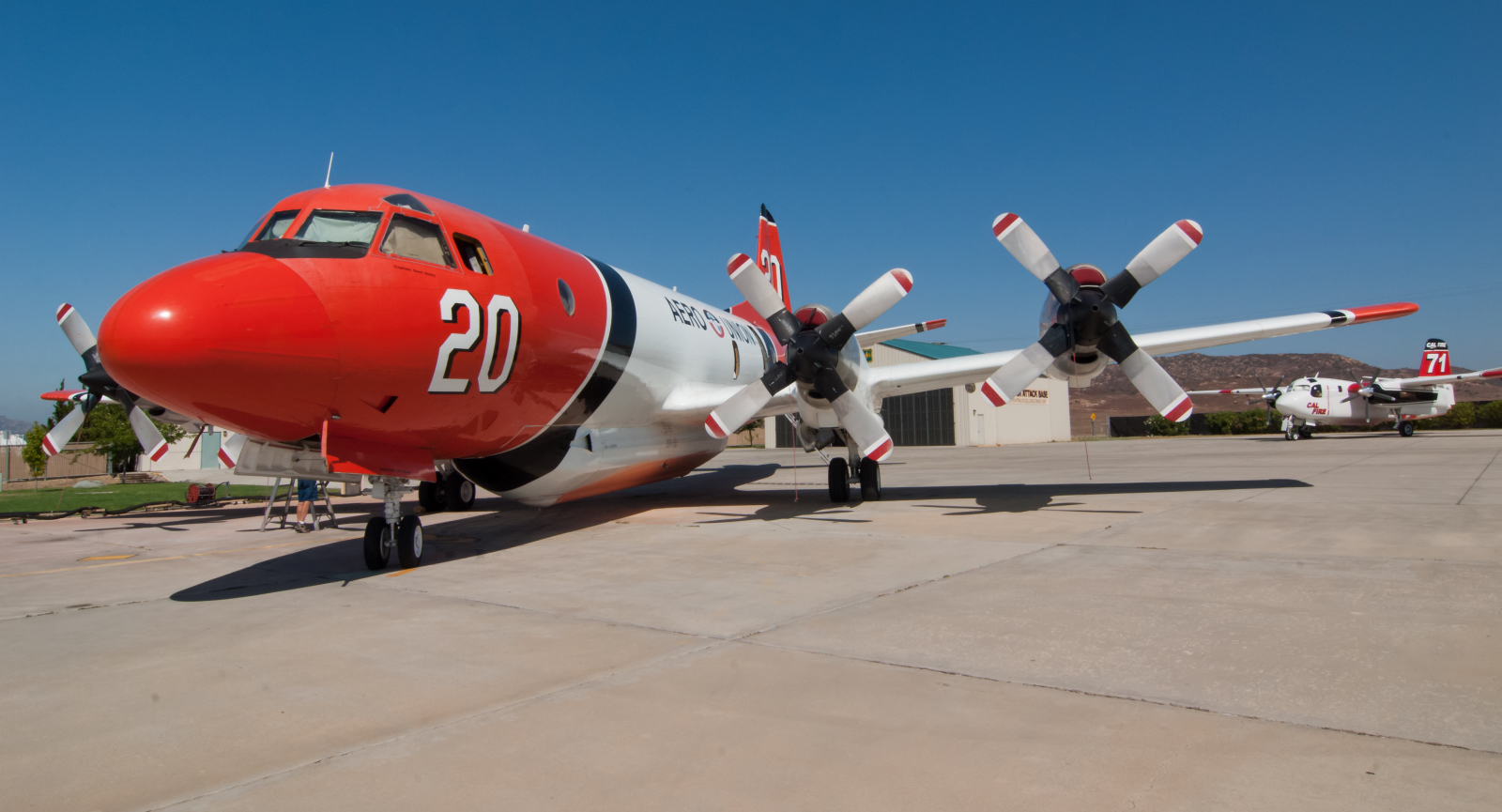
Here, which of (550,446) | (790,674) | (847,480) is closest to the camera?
(790,674)

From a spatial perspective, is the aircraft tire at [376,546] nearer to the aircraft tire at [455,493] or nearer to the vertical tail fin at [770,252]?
the aircraft tire at [455,493]

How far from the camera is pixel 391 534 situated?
28.1 feet

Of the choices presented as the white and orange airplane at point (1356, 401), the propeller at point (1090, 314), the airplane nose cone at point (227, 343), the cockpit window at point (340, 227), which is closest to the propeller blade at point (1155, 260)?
the propeller at point (1090, 314)

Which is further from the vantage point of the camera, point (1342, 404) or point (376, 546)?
point (1342, 404)

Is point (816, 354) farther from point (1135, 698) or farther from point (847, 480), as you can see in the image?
→ point (1135, 698)

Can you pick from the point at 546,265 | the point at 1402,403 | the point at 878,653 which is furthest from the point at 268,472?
the point at 1402,403

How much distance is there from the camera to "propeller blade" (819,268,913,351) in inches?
456

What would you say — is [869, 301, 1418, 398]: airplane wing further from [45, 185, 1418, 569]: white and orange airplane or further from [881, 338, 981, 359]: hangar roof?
[881, 338, 981, 359]: hangar roof

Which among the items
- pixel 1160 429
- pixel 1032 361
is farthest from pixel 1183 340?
pixel 1160 429

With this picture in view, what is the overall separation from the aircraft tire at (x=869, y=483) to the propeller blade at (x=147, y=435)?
12.3m

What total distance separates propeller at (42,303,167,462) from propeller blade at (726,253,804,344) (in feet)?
34.3

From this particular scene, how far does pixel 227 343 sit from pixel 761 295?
7314 millimetres

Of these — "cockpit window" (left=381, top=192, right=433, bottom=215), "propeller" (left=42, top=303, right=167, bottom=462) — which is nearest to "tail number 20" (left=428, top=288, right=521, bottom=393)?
"cockpit window" (left=381, top=192, right=433, bottom=215)

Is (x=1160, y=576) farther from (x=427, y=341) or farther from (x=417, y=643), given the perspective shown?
(x=427, y=341)
